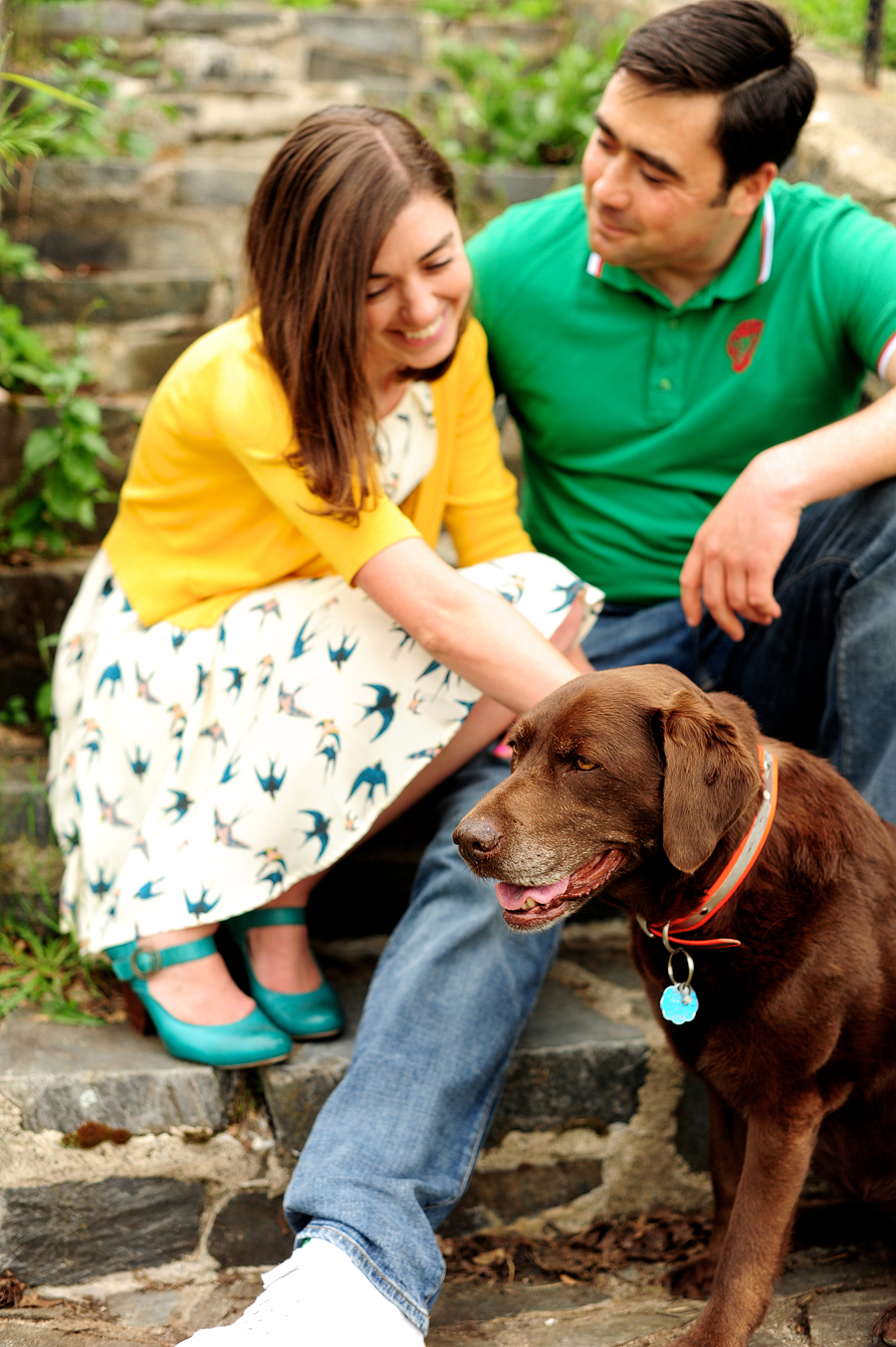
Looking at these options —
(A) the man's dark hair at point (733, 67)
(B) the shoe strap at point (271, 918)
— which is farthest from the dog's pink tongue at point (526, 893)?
(A) the man's dark hair at point (733, 67)

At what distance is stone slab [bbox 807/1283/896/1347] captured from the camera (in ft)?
5.99

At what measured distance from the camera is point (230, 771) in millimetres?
2168

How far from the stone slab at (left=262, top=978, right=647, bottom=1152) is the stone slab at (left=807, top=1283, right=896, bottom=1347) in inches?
19.7

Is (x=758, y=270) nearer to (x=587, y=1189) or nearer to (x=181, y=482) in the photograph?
(x=181, y=482)

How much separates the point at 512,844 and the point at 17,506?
2.06m

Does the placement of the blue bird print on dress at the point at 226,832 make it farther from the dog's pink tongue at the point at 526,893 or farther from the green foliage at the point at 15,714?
the green foliage at the point at 15,714

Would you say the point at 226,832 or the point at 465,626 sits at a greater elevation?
the point at 465,626

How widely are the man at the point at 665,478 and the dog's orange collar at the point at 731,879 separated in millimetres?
429

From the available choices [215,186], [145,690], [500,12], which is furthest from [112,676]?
[500,12]

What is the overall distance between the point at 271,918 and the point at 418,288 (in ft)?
4.08

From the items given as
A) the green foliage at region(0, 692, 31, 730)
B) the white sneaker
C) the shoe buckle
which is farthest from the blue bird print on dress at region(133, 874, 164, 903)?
the green foliage at region(0, 692, 31, 730)

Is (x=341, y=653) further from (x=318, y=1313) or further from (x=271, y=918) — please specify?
(x=318, y=1313)

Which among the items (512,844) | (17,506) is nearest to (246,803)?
(512,844)

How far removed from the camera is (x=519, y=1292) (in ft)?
6.98
